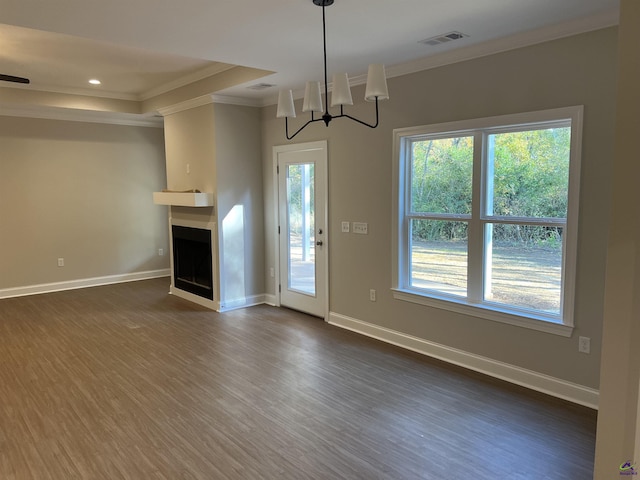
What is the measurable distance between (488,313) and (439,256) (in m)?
Answer: 0.69

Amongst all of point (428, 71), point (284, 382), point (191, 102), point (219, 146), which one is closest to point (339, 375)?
point (284, 382)

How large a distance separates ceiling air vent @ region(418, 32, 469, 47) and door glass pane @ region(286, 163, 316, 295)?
2.12m

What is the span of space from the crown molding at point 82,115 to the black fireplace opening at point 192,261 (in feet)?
6.75

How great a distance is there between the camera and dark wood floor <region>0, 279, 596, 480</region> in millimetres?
2604

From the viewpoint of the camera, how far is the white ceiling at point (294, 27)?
2809mm

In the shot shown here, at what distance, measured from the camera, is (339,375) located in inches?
151

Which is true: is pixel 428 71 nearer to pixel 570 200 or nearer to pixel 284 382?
pixel 570 200

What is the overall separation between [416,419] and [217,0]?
2943mm

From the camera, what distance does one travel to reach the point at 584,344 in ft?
10.7

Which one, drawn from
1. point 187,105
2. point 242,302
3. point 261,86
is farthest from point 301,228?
point 187,105

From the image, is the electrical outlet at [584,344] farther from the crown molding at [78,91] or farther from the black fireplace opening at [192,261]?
the crown molding at [78,91]

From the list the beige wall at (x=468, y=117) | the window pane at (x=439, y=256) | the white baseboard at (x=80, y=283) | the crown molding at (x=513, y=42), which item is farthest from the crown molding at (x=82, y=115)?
the window pane at (x=439, y=256)

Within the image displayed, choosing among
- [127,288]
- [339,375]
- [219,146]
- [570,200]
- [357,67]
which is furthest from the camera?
[127,288]

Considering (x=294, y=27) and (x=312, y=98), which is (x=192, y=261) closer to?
(x=294, y=27)
